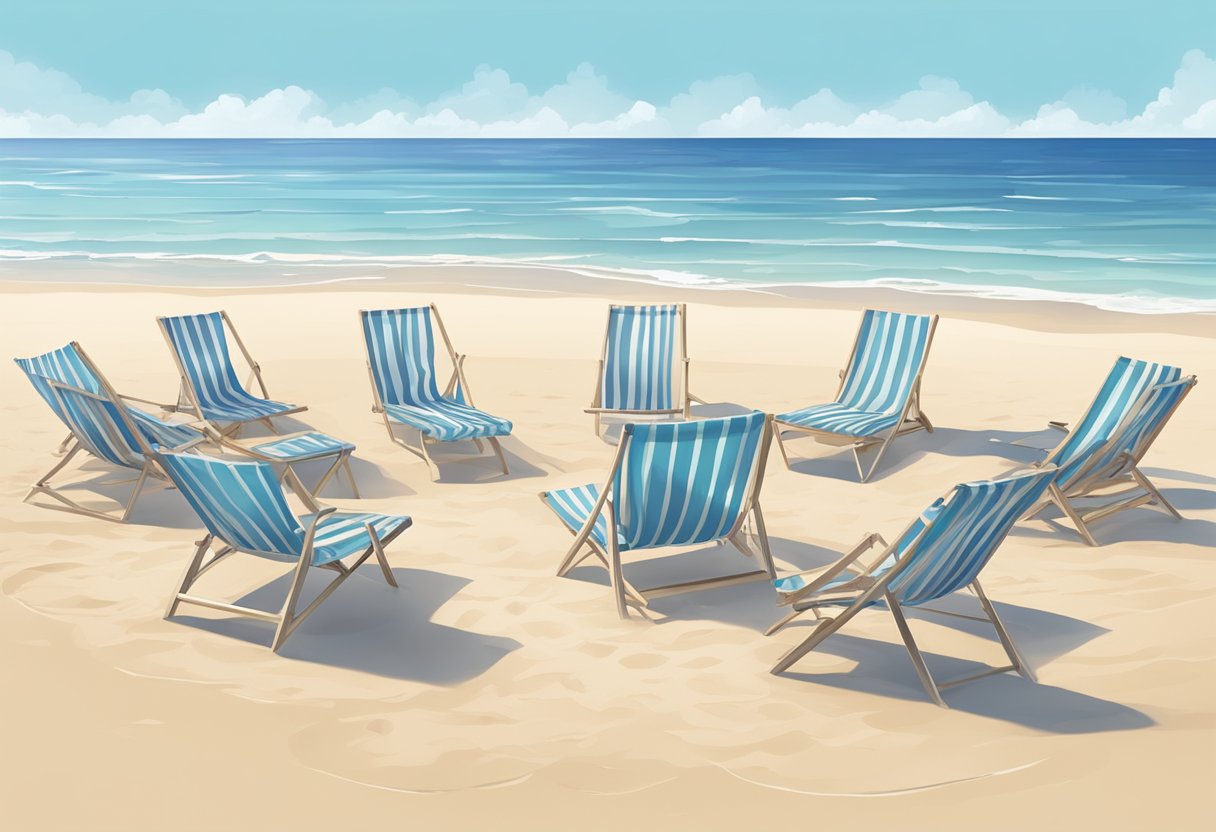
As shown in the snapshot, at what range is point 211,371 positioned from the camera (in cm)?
739

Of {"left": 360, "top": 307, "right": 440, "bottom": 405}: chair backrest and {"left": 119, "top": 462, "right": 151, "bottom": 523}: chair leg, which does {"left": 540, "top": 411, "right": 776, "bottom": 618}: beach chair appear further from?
{"left": 360, "top": 307, "right": 440, "bottom": 405}: chair backrest

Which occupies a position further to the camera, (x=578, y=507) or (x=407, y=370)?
(x=407, y=370)

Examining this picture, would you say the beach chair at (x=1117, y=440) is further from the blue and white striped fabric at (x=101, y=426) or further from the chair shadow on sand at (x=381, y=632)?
the blue and white striped fabric at (x=101, y=426)

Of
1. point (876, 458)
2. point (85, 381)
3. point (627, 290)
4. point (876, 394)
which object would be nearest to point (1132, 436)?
point (876, 458)

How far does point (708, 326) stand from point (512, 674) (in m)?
9.24

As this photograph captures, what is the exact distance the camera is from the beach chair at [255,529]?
4203 millimetres

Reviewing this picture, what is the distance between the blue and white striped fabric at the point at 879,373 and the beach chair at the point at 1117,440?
1.23 m

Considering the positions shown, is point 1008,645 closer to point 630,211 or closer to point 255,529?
point 255,529

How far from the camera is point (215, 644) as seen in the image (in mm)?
4359

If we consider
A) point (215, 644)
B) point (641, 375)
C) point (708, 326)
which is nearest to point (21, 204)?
point (708, 326)

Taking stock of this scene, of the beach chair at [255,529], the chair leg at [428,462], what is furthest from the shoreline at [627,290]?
the beach chair at [255,529]

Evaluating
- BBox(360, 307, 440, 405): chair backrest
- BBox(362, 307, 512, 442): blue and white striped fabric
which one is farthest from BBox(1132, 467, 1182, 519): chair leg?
BBox(360, 307, 440, 405): chair backrest

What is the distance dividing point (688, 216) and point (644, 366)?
27814 millimetres

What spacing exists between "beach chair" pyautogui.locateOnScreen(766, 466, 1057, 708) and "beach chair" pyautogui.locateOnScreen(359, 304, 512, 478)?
311 cm
